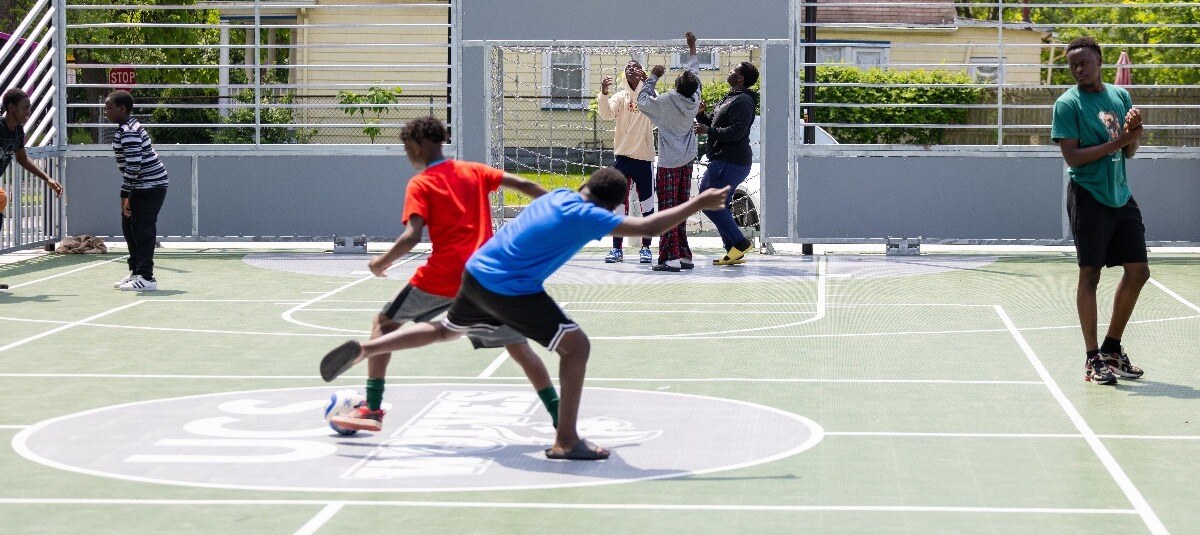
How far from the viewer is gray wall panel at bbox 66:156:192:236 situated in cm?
1938

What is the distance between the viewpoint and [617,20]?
18.9m

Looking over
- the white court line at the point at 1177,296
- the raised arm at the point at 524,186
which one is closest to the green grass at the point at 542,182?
the white court line at the point at 1177,296

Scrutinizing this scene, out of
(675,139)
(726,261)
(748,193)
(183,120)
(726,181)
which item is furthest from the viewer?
(183,120)

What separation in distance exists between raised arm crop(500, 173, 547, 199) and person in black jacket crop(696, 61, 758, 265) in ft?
26.1

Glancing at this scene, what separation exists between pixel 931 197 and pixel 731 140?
137 inches

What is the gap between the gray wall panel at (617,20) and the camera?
18844 mm

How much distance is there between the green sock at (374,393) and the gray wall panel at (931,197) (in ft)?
36.8

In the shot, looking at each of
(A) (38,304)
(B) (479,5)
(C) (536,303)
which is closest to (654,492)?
(C) (536,303)

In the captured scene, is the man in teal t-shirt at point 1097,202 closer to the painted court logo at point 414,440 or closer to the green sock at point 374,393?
the painted court logo at point 414,440

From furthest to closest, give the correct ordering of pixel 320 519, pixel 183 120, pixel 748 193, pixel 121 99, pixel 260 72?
pixel 183 120
pixel 260 72
pixel 748 193
pixel 121 99
pixel 320 519

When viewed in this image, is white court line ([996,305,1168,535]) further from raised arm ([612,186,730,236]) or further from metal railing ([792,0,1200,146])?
metal railing ([792,0,1200,146])

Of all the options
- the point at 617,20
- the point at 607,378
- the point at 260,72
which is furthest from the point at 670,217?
the point at 260,72

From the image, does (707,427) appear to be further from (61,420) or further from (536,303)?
(61,420)

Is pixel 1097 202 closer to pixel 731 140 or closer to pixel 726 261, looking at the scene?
pixel 731 140
